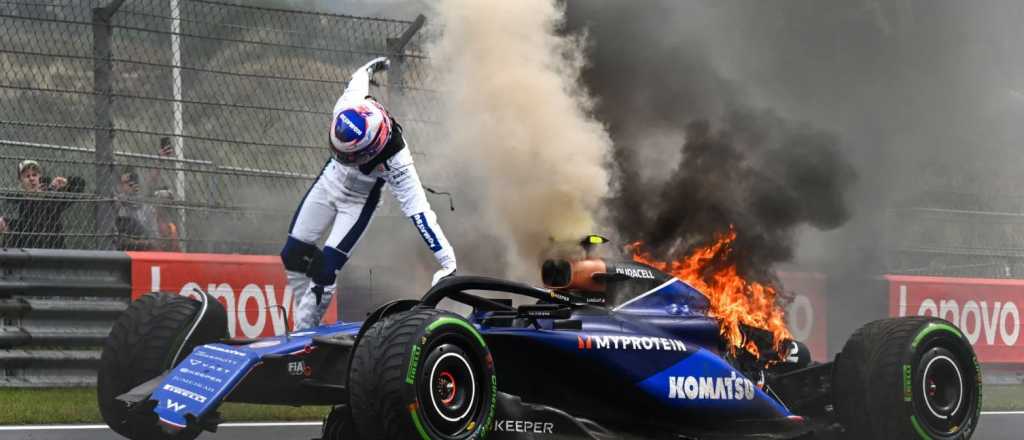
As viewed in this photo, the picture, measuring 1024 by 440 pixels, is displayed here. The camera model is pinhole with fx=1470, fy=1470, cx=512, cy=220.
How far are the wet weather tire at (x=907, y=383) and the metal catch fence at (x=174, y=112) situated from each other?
18.7 ft

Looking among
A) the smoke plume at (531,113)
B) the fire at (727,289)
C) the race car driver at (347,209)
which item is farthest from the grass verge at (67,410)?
the fire at (727,289)

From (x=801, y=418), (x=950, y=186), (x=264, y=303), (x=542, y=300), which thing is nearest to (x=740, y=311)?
(x=801, y=418)

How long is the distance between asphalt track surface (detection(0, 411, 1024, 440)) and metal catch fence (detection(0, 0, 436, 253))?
9.44ft

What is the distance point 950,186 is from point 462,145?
559 cm

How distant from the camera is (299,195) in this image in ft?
39.7

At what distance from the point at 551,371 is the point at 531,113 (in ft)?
14.4

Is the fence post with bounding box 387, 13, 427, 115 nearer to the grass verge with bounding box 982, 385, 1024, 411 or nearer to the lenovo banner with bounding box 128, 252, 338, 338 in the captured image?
the lenovo banner with bounding box 128, 252, 338, 338

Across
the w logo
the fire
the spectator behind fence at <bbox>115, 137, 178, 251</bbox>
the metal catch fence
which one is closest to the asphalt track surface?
the w logo

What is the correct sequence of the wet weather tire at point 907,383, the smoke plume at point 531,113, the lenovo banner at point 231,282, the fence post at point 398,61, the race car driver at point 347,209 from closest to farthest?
1. the wet weather tire at point 907,383
2. the race car driver at point 347,209
3. the smoke plume at point 531,113
4. the lenovo banner at point 231,282
5. the fence post at point 398,61

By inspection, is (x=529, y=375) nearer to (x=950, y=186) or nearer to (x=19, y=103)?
(x=19, y=103)

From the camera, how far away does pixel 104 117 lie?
1109 centimetres

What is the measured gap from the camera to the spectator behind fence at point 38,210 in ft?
35.6

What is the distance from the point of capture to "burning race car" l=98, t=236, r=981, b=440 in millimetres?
5727

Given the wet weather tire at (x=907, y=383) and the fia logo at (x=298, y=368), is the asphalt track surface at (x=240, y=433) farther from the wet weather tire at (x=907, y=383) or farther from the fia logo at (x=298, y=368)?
the fia logo at (x=298, y=368)
